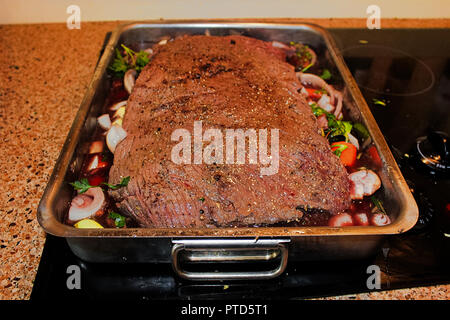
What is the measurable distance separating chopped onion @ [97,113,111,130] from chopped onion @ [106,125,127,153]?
19 centimetres

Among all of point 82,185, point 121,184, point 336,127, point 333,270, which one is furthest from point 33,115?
point 333,270

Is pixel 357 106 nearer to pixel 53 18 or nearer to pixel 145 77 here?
pixel 145 77

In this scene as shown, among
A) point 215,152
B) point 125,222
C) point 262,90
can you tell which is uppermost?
point 262,90

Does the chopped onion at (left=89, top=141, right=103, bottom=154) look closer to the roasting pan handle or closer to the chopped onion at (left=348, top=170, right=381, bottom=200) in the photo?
the roasting pan handle

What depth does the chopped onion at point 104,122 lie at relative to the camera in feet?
6.61

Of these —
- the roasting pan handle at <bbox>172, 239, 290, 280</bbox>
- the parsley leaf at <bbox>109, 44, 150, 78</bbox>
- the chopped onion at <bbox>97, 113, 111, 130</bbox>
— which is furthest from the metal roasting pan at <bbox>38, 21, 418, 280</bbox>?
the parsley leaf at <bbox>109, 44, 150, 78</bbox>

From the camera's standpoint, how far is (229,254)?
4.63 ft

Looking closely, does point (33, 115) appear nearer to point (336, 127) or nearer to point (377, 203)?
point (336, 127)

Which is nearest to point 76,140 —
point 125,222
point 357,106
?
point 125,222

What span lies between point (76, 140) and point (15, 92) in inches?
41.1

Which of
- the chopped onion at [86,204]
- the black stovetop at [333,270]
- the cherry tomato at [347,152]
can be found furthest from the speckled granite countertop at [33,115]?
the cherry tomato at [347,152]

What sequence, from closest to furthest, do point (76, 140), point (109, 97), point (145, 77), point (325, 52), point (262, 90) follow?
point (76, 140), point (262, 90), point (145, 77), point (109, 97), point (325, 52)

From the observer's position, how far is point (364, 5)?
10.1ft

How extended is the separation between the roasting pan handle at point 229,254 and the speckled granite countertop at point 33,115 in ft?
1.18
